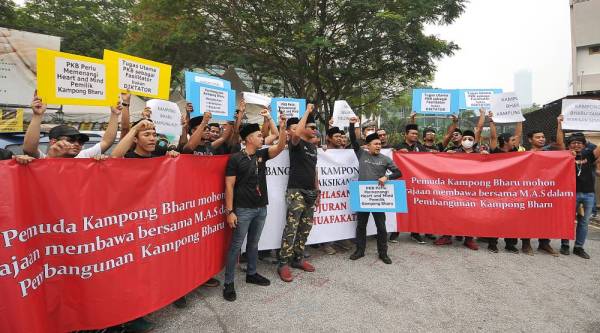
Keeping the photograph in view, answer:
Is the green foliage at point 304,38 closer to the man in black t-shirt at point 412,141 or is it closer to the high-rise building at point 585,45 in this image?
the man in black t-shirt at point 412,141

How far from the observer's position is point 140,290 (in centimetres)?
284

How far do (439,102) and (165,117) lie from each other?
4456 millimetres

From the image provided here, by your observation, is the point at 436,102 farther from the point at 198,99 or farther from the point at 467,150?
the point at 198,99

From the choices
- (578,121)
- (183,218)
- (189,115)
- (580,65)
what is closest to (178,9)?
(189,115)

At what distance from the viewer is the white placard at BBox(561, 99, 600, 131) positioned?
16.9 ft

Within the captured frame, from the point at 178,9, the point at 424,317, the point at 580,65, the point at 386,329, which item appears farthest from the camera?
the point at 580,65

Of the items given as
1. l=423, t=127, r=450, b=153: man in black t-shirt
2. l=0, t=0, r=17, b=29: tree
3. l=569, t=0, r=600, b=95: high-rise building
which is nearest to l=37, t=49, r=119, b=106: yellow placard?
l=423, t=127, r=450, b=153: man in black t-shirt

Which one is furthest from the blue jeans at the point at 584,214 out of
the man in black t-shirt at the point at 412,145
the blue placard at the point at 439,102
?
the blue placard at the point at 439,102

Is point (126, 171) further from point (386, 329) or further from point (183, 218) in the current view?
point (386, 329)

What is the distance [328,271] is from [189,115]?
8.62ft

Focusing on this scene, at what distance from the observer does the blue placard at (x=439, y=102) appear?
6.07 m

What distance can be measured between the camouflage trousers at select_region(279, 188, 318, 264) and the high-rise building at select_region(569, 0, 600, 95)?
25831 mm

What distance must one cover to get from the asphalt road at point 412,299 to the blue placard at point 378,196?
2.36 feet

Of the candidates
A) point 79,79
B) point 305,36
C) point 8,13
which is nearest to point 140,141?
point 79,79
